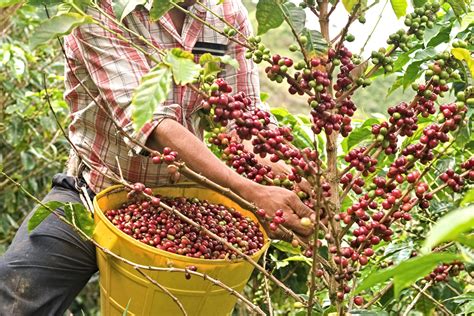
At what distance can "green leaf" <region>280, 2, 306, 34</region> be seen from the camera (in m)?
1.50

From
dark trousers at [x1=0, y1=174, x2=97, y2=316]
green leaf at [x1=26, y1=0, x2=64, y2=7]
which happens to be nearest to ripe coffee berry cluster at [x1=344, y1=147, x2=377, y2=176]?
green leaf at [x1=26, y1=0, x2=64, y2=7]

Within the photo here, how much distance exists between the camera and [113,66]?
206 cm

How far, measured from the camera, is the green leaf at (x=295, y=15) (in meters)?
1.50

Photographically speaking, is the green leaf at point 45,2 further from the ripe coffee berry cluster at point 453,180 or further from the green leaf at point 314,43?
the ripe coffee berry cluster at point 453,180

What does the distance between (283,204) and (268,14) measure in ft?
1.38

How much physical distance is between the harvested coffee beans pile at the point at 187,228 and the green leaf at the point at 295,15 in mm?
567

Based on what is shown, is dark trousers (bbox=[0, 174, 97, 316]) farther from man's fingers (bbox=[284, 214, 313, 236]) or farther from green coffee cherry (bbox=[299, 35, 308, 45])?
green coffee cherry (bbox=[299, 35, 308, 45])

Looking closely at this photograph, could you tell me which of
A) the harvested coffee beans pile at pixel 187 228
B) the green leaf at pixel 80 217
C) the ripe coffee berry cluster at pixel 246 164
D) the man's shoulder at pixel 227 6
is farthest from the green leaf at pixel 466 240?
the man's shoulder at pixel 227 6

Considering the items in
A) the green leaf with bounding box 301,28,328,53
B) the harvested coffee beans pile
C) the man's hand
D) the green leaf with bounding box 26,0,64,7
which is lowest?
the harvested coffee beans pile

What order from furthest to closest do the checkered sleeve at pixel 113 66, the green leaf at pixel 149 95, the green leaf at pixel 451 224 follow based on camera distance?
the checkered sleeve at pixel 113 66, the green leaf at pixel 149 95, the green leaf at pixel 451 224

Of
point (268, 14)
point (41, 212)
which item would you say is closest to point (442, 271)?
point (268, 14)

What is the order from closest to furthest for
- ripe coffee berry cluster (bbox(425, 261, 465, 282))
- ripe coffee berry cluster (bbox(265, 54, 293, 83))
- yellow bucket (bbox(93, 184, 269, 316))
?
1. ripe coffee berry cluster (bbox(265, 54, 293, 83))
2. ripe coffee berry cluster (bbox(425, 261, 465, 282))
3. yellow bucket (bbox(93, 184, 269, 316))

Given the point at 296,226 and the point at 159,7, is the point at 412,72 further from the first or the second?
the point at 159,7

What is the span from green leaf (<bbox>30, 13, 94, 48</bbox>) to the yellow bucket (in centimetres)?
63
